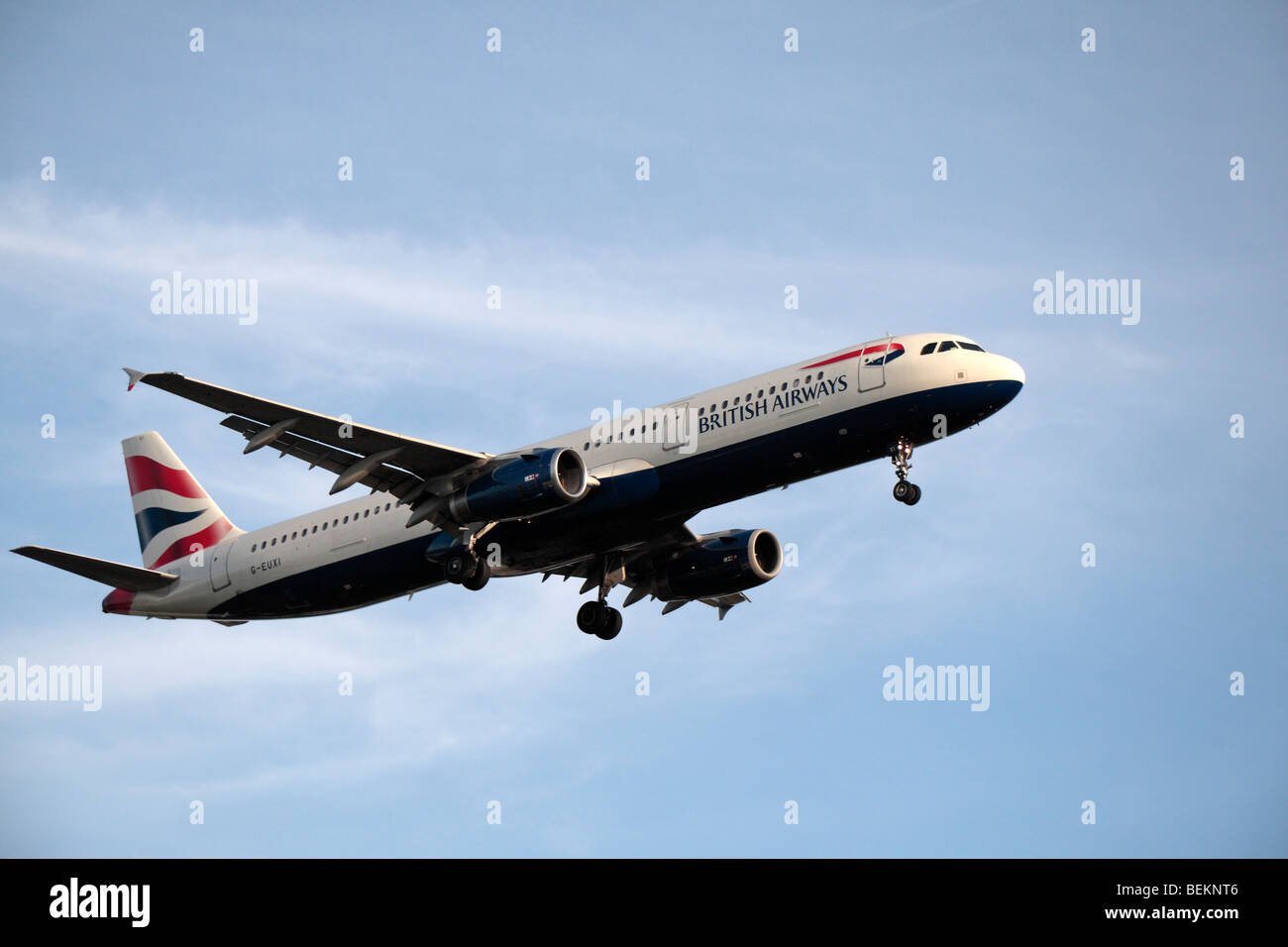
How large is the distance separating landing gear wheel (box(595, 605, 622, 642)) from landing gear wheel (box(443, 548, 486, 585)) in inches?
282

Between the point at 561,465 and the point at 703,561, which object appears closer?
the point at 561,465

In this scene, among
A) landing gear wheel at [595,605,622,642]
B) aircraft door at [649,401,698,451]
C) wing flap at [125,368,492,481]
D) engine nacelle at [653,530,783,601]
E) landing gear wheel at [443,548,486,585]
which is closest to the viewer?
wing flap at [125,368,492,481]

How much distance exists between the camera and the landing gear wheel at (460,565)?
45.2 meters

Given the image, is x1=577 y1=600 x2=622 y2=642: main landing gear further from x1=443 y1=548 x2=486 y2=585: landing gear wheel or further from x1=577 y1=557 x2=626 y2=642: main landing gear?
x1=443 y1=548 x2=486 y2=585: landing gear wheel

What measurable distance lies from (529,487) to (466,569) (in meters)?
3.89

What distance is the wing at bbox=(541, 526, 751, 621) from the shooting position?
1981 inches

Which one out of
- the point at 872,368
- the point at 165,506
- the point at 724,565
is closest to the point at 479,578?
the point at 724,565

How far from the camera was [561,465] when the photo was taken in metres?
43.4

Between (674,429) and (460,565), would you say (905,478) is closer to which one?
(674,429)

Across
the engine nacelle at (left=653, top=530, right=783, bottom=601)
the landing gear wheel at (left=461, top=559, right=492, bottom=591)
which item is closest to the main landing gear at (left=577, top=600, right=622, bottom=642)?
the engine nacelle at (left=653, top=530, right=783, bottom=601)
